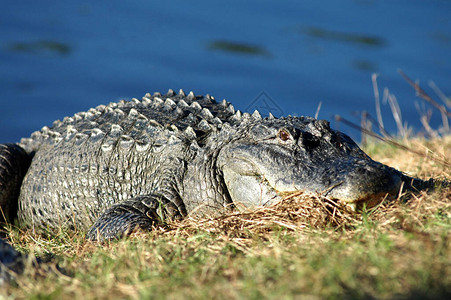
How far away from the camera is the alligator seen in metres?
3.24

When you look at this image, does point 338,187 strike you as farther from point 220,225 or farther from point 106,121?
point 106,121

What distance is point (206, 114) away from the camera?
4332mm

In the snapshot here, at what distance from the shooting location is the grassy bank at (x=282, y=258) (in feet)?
6.10

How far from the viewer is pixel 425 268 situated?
1.90 meters

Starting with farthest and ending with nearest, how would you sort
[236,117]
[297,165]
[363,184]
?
[236,117], [297,165], [363,184]

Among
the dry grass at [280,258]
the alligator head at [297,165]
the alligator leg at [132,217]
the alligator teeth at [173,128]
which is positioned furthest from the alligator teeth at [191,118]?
the dry grass at [280,258]

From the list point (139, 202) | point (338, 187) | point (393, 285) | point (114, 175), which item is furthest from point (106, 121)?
point (393, 285)

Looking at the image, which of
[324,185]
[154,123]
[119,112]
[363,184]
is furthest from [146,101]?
[363,184]

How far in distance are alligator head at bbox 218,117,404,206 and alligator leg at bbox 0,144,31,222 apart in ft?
8.00

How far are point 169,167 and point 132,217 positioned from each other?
591 mm

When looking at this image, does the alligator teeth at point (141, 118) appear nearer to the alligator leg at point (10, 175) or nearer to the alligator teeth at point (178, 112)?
the alligator teeth at point (178, 112)

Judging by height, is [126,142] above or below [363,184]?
above

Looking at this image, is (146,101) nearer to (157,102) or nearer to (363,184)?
(157,102)

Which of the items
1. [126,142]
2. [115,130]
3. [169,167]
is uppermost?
[115,130]
